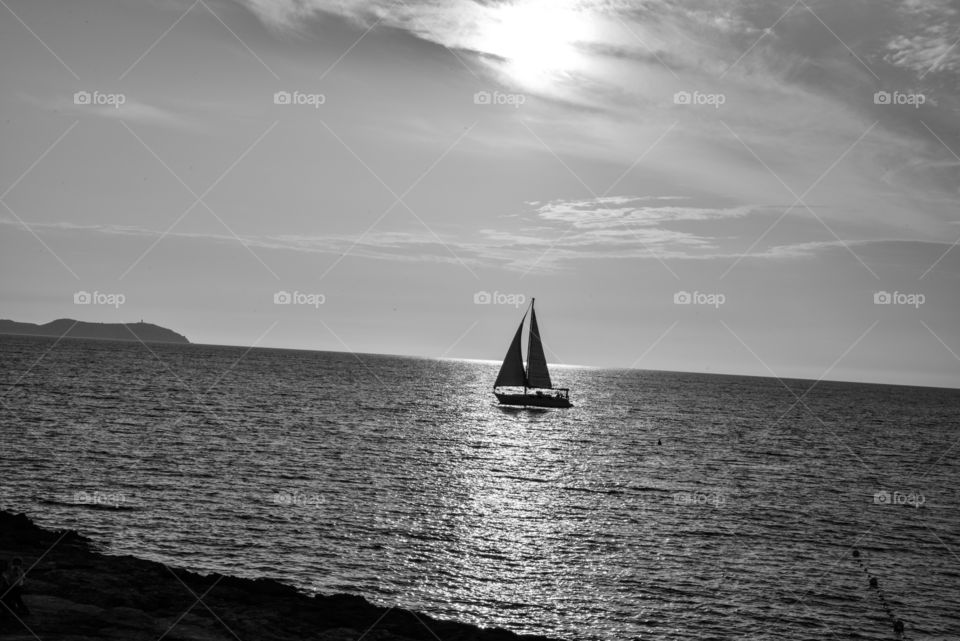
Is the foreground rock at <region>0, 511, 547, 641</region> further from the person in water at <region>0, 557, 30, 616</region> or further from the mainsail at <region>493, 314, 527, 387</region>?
the mainsail at <region>493, 314, 527, 387</region>

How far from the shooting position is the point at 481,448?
75.1 metres

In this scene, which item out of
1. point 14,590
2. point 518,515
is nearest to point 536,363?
point 518,515

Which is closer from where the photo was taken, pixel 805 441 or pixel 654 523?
pixel 654 523

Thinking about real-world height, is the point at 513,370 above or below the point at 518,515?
above

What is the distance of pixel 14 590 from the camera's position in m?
18.7

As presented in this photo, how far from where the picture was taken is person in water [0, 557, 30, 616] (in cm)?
1862

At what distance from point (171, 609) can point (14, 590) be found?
476 cm

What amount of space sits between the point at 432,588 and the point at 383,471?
26.6 m

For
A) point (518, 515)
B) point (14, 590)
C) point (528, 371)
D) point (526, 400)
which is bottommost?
point (518, 515)

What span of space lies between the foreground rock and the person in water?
0.85 ft

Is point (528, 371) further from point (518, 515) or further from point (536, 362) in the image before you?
point (518, 515)

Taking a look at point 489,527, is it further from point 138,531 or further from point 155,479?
point 155,479

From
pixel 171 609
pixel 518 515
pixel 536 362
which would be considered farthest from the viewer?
pixel 536 362

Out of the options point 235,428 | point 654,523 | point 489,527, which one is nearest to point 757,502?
point 654,523
